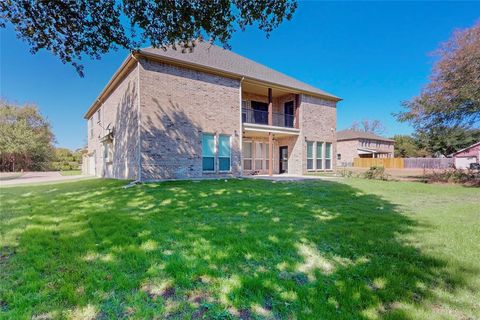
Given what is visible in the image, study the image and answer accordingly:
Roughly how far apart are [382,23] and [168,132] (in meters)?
13.9

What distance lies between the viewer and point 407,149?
1875 inches

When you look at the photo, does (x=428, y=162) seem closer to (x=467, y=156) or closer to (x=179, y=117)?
(x=467, y=156)

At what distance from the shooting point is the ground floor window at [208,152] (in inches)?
524

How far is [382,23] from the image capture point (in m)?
14.1

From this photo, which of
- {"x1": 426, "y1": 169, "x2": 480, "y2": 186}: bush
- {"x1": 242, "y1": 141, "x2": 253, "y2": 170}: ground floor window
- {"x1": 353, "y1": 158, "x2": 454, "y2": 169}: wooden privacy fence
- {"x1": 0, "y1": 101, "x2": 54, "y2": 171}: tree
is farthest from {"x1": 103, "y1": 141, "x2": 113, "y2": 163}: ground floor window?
{"x1": 353, "y1": 158, "x2": 454, "y2": 169}: wooden privacy fence

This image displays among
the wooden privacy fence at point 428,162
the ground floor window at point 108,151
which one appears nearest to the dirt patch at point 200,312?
the ground floor window at point 108,151

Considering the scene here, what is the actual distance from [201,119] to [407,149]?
4956 cm

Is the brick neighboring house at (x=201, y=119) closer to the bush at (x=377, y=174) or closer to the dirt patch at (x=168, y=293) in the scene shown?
the bush at (x=377, y=174)

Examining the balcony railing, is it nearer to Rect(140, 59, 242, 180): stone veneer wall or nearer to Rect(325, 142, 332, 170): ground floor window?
Rect(140, 59, 242, 180): stone veneer wall

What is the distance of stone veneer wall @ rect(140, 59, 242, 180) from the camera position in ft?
38.0

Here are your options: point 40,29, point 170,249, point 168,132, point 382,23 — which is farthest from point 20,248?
point 382,23

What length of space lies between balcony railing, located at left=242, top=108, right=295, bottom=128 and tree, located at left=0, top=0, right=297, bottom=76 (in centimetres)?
961

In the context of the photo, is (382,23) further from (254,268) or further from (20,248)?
(20,248)

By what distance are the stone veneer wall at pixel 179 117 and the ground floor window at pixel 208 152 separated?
26 cm
